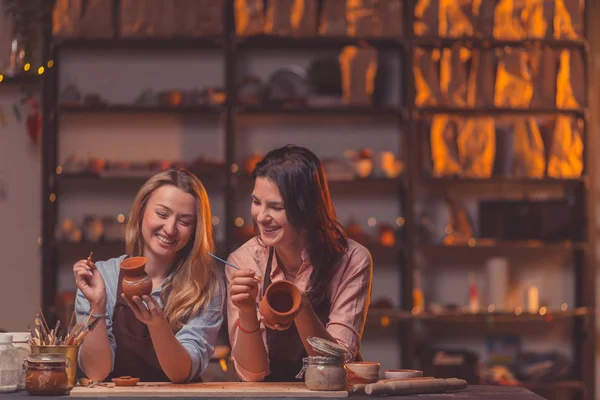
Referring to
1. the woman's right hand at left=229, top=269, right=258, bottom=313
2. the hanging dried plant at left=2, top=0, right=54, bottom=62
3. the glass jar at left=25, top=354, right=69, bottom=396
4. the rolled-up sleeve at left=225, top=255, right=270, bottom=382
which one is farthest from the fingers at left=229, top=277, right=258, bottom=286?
the hanging dried plant at left=2, top=0, right=54, bottom=62

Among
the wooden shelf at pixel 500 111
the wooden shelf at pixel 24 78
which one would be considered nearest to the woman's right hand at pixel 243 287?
the wooden shelf at pixel 500 111

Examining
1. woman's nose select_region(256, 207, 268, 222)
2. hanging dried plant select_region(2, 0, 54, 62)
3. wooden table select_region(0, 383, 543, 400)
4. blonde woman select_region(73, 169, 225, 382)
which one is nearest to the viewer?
wooden table select_region(0, 383, 543, 400)

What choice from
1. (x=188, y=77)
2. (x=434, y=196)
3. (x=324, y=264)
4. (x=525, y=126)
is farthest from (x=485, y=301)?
(x=324, y=264)

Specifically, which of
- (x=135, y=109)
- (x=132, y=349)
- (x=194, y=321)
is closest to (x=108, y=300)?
(x=132, y=349)

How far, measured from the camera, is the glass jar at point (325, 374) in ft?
7.41

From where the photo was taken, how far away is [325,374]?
2.26 meters

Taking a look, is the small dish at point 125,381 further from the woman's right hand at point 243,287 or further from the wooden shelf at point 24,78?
the wooden shelf at point 24,78

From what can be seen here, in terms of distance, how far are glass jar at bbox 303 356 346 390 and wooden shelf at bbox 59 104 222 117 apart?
2.83 m

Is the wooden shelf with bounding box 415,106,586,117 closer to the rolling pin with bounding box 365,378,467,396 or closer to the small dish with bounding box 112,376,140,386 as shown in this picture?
the rolling pin with bounding box 365,378,467,396

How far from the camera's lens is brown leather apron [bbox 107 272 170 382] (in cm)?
251

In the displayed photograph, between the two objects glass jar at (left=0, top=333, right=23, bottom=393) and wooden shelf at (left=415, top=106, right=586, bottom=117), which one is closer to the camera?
glass jar at (left=0, top=333, right=23, bottom=393)

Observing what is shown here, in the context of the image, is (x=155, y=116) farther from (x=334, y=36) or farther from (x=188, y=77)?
(x=334, y=36)

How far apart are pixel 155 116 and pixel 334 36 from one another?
3.68 ft

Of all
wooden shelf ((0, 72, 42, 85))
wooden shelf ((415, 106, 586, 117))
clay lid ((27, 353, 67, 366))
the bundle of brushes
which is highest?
wooden shelf ((0, 72, 42, 85))
